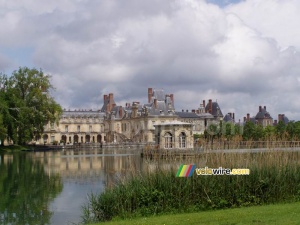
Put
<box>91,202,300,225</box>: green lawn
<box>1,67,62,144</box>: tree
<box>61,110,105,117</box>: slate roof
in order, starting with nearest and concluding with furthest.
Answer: <box>91,202,300,225</box>: green lawn < <box>1,67,62,144</box>: tree < <box>61,110,105,117</box>: slate roof

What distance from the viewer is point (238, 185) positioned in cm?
1221

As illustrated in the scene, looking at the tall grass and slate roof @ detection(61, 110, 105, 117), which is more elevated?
slate roof @ detection(61, 110, 105, 117)

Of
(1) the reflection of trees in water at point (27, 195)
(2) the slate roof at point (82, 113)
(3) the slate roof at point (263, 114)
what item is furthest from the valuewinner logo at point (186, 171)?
(3) the slate roof at point (263, 114)

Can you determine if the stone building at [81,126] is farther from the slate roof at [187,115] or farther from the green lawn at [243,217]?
the green lawn at [243,217]

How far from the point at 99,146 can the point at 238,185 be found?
62.5 meters

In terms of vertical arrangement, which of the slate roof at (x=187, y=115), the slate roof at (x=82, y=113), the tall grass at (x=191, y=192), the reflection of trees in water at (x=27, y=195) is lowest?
the reflection of trees in water at (x=27, y=195)

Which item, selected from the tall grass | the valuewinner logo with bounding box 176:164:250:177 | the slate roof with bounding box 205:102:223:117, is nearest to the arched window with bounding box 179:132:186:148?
the tall grass

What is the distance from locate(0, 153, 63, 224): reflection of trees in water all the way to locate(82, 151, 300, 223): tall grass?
1800 millimetres

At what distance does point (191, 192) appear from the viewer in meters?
12.2

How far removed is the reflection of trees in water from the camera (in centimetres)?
1327

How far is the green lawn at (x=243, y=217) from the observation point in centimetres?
942

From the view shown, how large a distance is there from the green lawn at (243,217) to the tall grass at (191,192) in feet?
3.11

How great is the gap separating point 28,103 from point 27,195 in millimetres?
42300

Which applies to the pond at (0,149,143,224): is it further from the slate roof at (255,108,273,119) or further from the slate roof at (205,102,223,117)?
the slate roof at (255,108,273,119)
